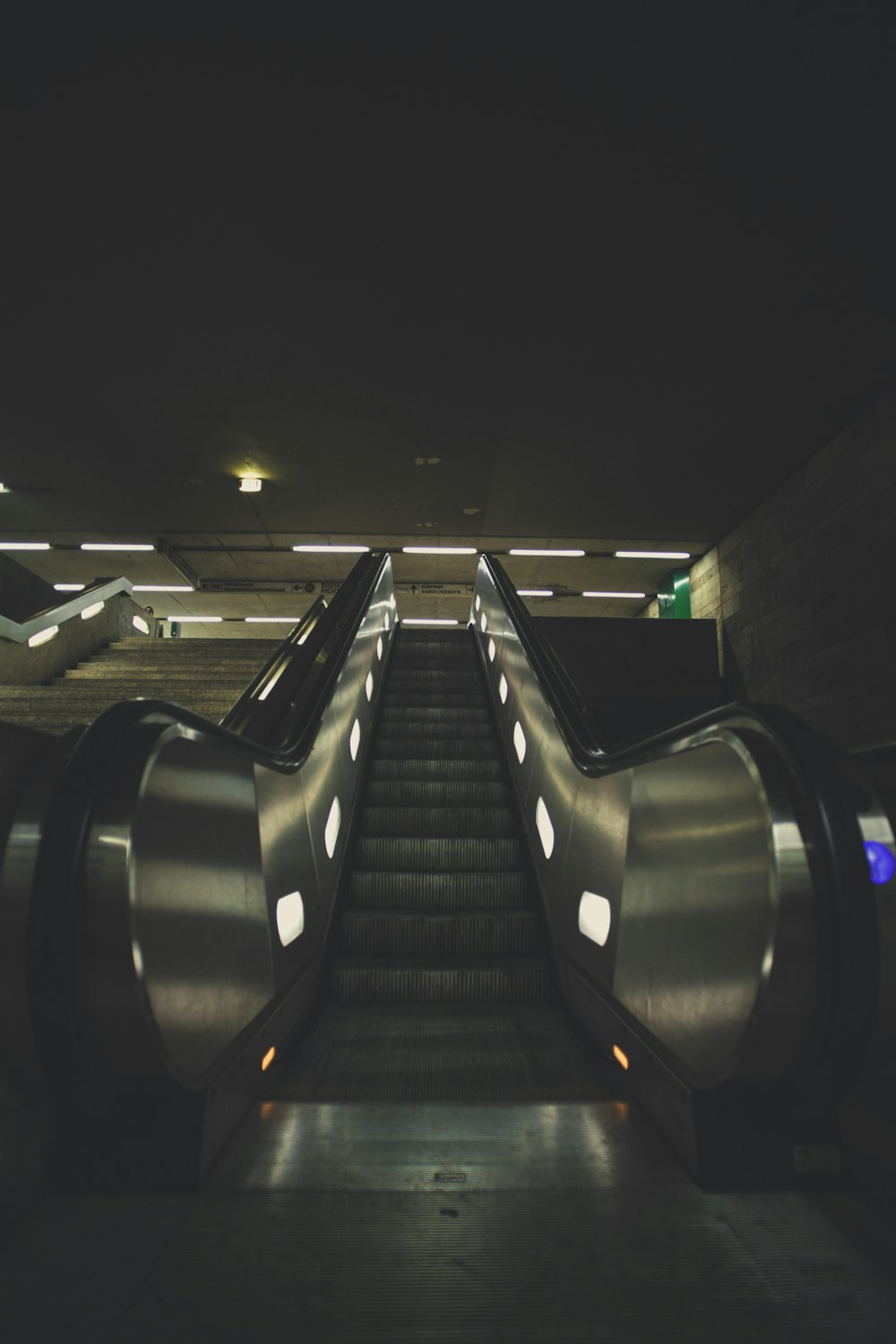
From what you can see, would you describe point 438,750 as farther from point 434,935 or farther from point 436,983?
point 436,983

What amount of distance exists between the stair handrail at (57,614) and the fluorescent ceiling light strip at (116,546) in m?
1.46

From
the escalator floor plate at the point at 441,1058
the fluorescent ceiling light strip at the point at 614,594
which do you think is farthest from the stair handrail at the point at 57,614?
the fluorescent ceiling light strip at the point at 614,594

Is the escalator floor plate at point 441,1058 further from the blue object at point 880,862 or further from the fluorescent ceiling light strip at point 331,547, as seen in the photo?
the fluorescent ceiling light strip at point 331,547

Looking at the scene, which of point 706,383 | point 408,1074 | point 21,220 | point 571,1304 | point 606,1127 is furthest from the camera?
point 706,383

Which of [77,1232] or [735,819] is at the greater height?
[735,819]

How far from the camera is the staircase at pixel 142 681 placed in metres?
5.98

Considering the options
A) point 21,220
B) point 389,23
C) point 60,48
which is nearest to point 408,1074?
point 389,23

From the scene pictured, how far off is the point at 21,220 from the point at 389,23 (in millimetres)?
2830

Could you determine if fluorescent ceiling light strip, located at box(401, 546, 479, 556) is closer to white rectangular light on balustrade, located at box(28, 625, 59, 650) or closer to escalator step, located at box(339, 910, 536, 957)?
white rectangular light on balustrade, located at box(28, 625, 59, 650)

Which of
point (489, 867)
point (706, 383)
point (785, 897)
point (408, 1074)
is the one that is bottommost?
point (408, 1074)

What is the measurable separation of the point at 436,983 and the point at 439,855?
2.96 ft

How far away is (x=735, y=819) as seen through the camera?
1.64 metres

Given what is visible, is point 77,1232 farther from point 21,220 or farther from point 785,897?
point 21,220

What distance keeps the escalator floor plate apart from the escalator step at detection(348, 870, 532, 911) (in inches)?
24.6
